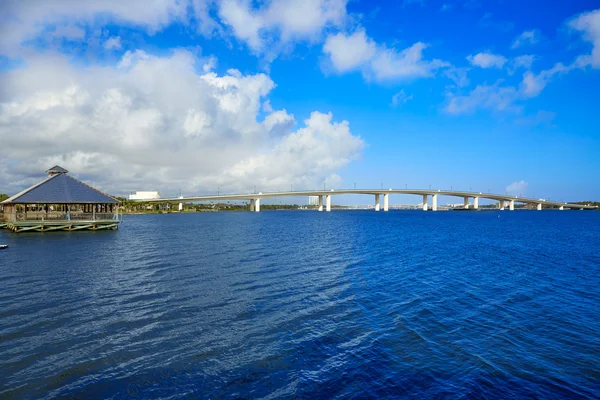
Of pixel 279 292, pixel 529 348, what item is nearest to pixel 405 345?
pixel 529 348

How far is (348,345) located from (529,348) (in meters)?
5.65

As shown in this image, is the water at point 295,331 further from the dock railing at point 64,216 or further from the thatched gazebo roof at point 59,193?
the dock railing at point 64,216

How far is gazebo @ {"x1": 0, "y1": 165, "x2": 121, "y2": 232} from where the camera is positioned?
48.7m

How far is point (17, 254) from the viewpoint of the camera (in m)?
29.8

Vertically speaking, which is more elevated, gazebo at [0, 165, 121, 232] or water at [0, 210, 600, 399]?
gazebo at [0, 165, 121, 232]

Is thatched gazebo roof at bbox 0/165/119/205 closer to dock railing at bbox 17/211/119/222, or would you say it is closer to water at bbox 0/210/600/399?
dock railing at bbox 17/211/119/222

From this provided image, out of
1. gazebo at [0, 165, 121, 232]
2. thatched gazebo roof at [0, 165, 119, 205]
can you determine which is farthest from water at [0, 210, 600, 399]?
gazebo at [0, 165, 121, 232]

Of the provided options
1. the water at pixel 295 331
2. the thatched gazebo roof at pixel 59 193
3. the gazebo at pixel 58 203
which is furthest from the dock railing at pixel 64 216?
the water at pixel 295 331

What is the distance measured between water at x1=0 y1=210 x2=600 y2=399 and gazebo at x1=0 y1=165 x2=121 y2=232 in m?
28.2

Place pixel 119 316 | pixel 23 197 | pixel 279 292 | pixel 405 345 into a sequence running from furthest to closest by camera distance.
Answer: pixel 23 197 < pixel 279 292 < pixel 119 316 < pixel 405 345

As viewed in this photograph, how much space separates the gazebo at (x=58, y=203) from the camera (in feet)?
160

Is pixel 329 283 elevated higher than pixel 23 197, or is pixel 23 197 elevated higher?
pixel 23 197

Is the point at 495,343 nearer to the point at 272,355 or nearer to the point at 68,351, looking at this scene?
the point at 272,355

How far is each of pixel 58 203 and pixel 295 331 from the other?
4852 centimetres
